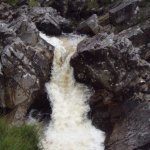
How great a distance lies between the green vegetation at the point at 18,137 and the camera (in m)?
15.5

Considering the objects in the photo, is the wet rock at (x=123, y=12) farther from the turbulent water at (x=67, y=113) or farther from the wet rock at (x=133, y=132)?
the wet rock at (x=133, y=132)

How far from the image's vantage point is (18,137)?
16078 mm

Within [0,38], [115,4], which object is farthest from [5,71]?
[115,4]

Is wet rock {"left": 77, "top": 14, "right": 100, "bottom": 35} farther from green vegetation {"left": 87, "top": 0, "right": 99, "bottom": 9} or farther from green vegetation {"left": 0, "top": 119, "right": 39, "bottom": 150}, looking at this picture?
green vegetation {"left": 0, "top": 119, "right": 39, "bottom": 150}

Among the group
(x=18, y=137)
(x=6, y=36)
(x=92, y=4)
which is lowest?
(x=92, y=4)

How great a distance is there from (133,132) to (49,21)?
9.79 meters

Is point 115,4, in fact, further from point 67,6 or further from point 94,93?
point 94,93

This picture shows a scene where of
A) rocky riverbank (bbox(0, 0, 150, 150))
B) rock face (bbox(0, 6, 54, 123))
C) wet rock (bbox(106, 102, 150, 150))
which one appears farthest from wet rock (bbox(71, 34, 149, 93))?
rock face (bbox(0, 6, 54, 123))

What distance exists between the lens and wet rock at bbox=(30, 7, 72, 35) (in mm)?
25859

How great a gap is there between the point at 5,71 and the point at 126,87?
5.18 metres

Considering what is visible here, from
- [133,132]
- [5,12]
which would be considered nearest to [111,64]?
[133,132]

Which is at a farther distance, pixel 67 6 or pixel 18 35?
pixel 67 6

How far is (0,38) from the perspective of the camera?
21.2 m

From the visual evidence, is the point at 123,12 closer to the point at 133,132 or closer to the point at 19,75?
the point at 19,75
